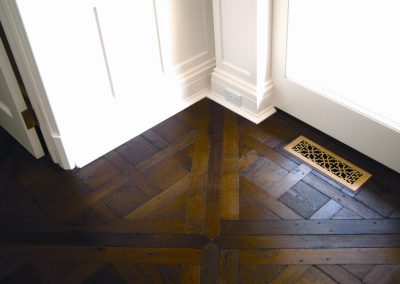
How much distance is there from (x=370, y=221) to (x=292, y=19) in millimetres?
751

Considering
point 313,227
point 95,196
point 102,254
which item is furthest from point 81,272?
point 313,227

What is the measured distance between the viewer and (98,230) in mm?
1628

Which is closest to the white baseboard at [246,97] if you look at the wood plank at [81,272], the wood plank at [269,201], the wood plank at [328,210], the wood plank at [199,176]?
the wood plank at [199,176]

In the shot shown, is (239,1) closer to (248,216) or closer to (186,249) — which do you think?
(248,216)

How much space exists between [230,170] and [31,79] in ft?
2.49

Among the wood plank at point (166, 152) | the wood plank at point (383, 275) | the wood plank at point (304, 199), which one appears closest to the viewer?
the wood plank at point (383, 275)

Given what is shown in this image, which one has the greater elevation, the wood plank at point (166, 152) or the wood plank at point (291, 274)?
the wood plank at point (166, 152)

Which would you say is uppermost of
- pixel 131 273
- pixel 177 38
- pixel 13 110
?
pixel 177 38

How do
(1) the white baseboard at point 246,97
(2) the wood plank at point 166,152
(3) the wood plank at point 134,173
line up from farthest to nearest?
(1) the white baseboard at point 246,97 → (2) the wood plank at point 166,152 → (3) the wood plank at point 134,173

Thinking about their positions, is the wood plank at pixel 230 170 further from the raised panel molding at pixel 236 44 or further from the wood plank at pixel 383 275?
the wood plank at pixel 383 275

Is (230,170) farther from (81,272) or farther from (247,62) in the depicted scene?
(81,272)

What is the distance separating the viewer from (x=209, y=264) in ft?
4.89

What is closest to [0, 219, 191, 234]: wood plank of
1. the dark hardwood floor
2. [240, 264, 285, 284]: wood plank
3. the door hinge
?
the dark hardwood floor

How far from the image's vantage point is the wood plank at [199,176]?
1634mm
